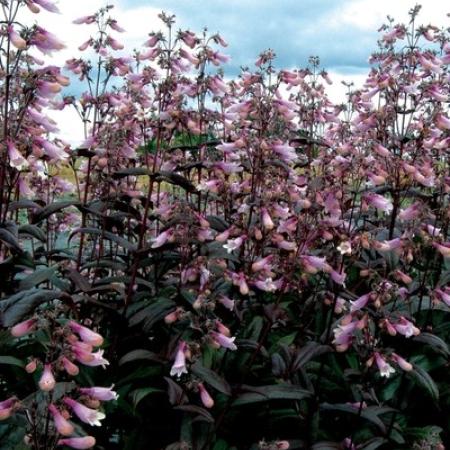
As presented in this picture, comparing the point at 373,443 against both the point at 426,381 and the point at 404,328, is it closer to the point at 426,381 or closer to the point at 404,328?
the point at 426,381

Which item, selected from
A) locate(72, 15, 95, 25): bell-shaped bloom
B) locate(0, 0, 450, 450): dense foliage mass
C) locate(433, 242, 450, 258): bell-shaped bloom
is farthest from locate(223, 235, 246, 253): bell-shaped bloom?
locate(72, 15, 95, 25): bell-shaped bloom

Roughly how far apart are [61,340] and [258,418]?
1.80 meters

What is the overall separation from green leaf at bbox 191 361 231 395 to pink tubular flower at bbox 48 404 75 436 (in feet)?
3.64

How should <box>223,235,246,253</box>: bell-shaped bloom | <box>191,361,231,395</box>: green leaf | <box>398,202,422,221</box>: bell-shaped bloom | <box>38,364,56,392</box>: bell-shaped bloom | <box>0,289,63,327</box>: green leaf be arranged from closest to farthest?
1. <box>38,364,56,392</box>: bell-shaped bloom
2. <box>0,289,63,327</box>: green leaf
3. <box>191,361,231,395</box>: green leaf
4. <box>223,235,246,253</box>: bell-shaped bloom
5. <box>398,202,422,221</box>: bell-shaped bloom

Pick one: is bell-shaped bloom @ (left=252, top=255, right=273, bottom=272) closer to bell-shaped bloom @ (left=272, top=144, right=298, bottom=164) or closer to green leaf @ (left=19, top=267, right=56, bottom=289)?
bell-shaped bloom @ (left=272, top=144, right=298, bottom=164)

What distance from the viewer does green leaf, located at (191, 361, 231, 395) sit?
3754mm

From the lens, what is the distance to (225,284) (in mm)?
4551

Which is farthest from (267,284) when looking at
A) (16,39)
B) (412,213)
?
(16,39)

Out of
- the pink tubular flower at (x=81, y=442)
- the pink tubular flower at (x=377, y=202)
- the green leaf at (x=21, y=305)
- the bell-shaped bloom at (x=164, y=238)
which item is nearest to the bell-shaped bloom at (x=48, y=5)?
the bell-shaped bloom at (x=164, y=238)

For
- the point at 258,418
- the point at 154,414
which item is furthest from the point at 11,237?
the point at 258,418

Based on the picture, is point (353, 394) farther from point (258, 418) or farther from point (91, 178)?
point (91, 178)

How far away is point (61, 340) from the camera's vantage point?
2.90m

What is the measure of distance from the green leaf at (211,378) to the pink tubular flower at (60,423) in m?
1.11

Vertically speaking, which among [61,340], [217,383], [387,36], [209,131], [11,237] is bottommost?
[217,383]
